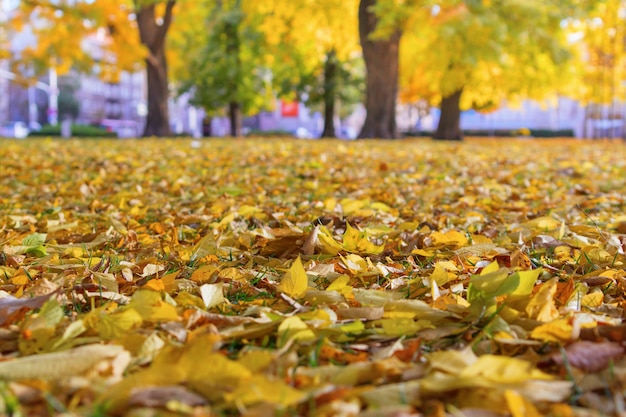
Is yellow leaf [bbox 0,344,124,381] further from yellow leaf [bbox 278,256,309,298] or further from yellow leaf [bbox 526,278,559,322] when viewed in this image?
yellow leaf [bbox 526,278,559,322]

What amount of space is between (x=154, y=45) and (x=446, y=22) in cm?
866

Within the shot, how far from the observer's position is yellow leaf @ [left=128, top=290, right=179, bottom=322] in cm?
175

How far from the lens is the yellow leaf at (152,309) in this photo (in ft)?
5.74

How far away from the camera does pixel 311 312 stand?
1778mm

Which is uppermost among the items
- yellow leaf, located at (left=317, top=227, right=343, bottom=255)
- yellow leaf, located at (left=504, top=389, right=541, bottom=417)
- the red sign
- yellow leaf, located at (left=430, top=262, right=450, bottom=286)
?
the red sign

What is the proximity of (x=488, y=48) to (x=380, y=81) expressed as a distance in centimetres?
295

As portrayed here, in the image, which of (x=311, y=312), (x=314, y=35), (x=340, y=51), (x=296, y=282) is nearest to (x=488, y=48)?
(x=314, y=35)

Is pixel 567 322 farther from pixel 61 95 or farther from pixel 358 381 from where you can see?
pixel 61 95

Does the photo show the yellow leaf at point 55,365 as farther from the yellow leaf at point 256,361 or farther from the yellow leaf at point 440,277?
the yellow leaf at point 440,277

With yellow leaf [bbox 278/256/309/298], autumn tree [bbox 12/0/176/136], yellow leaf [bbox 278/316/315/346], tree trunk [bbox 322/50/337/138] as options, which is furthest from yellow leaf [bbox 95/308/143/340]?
tree trunk [bbox 322/50/337/138]

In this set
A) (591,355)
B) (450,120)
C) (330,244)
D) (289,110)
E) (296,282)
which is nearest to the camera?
(591,355)

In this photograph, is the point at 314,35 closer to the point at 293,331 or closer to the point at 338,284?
the point at 338,284

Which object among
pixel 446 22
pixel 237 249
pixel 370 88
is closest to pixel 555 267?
pixel 237 249

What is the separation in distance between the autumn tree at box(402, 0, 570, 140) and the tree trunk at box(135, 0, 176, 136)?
729cm
